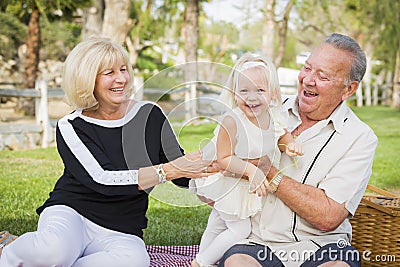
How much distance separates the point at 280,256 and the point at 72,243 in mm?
800

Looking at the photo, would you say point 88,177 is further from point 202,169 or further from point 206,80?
point 206,80

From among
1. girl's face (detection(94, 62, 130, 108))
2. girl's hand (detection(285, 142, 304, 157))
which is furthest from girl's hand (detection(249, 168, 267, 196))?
girl's face (detection(94, 62, 130, 108))

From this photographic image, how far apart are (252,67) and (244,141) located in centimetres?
27

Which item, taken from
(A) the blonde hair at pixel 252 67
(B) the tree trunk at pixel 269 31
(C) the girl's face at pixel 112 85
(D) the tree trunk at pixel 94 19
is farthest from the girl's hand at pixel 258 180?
(B) the tree trunk at pixel 269 31

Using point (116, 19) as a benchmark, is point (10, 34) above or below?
below

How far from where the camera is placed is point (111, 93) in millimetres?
2648

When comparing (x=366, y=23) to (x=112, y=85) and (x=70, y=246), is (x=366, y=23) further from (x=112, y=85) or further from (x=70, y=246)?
(x=70, y=246)

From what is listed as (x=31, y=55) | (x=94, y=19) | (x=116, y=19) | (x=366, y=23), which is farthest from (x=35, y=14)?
(x=366, y=23)

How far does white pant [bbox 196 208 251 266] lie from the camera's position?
251cm

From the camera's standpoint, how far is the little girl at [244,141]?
2.32m

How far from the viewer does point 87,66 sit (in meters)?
2.59

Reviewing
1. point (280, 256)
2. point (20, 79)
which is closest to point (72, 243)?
point (280, 256)

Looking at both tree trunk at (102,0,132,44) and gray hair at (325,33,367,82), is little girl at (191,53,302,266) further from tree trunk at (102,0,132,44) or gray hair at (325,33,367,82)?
tree trunk at (102,0,132,44)

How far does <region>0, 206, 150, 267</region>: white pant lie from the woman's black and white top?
0.05m
